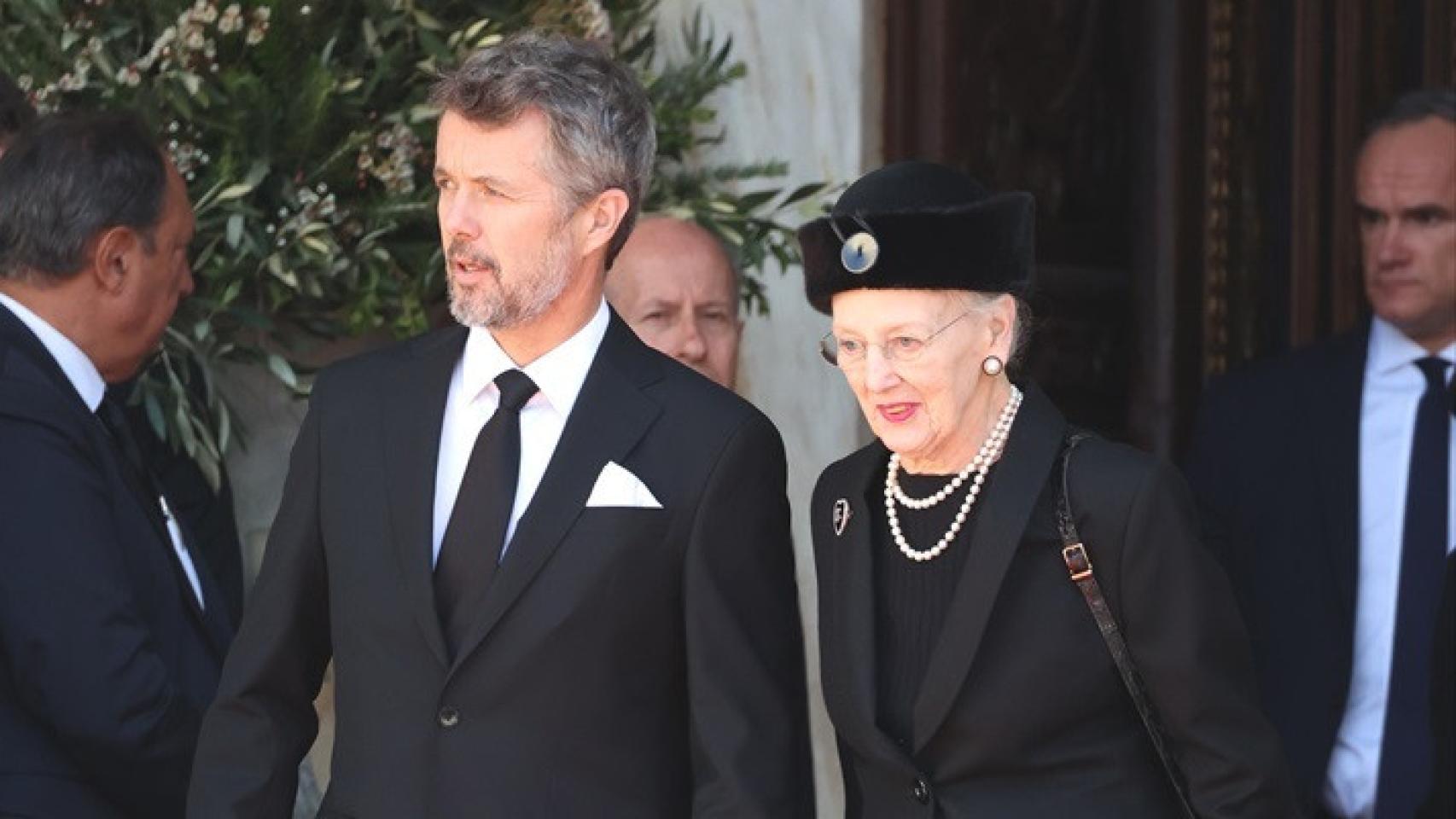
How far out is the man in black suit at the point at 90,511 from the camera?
3691 millimetres

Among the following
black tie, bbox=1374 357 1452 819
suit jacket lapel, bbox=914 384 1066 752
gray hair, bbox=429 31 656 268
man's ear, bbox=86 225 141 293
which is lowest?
black tie, bbox=1374 357 1452 819

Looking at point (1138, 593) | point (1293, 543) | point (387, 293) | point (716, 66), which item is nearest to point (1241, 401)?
point (1293, 543)

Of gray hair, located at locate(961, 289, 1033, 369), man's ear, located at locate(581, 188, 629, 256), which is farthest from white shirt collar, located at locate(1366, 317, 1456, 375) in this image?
man's ear, located at locate(581, 188, 629, 256)

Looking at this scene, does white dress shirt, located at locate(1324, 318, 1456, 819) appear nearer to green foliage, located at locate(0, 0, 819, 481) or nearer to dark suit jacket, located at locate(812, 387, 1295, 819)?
green foliage, located at locate(0, 0, 819, 481)

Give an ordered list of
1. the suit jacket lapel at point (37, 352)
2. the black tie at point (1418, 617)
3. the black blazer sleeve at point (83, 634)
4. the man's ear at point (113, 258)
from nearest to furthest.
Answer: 1. the black blazer sleeve at point (83, 634)
2. the suit jacket lapel at point (37, 352)
3. the man's ear at point (113, 258)
4. the black tie at point (1418, 617)

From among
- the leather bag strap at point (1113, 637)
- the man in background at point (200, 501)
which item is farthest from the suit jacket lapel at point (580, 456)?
the man in background at point (200, 501)

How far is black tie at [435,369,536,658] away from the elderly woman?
0.43 m

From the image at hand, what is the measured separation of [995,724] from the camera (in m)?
3.21

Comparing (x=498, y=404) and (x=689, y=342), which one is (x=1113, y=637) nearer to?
(x=498, y=404)

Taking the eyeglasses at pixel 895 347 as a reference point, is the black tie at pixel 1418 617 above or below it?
below

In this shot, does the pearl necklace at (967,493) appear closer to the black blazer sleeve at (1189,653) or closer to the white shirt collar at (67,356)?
the black blazer sleeve at (1189,653)

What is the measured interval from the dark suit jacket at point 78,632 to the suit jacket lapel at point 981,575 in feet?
3.77

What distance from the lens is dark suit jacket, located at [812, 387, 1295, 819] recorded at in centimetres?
321

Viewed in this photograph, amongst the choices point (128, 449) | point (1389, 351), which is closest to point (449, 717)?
point (128, 449)
